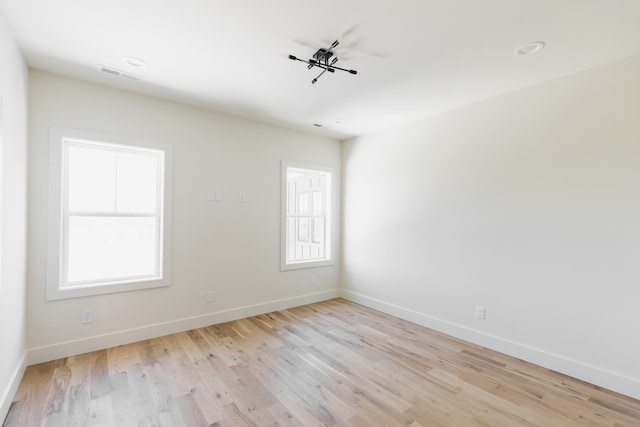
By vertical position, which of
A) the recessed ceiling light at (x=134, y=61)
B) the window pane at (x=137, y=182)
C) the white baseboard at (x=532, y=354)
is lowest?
the white baseboard at (x=532, y=354)

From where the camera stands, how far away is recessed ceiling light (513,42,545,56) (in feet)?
7.13

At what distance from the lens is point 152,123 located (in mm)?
3252

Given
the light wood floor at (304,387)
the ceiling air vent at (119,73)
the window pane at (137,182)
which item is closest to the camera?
the light wood floor at (304,387)

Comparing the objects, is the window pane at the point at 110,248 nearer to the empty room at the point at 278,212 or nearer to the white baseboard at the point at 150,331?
the empty room at the point at 278,212

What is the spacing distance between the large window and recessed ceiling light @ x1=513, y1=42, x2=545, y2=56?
11.2ft

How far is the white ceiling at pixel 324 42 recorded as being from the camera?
1.84 meters

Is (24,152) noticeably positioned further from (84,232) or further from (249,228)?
(249,228)

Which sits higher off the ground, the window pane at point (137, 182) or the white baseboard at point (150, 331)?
the window pane at point (137, 182)

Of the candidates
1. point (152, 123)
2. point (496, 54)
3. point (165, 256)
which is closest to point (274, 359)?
point (165, 256)

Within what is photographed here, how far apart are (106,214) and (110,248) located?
0.37 meters

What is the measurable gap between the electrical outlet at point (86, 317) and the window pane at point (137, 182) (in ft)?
3.42

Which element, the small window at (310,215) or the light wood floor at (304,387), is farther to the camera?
the small window at (310,215)

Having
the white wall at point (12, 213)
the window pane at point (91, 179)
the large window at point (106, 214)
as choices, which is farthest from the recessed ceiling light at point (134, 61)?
the window pane at point (91, 179)

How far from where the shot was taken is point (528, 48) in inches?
87.6
